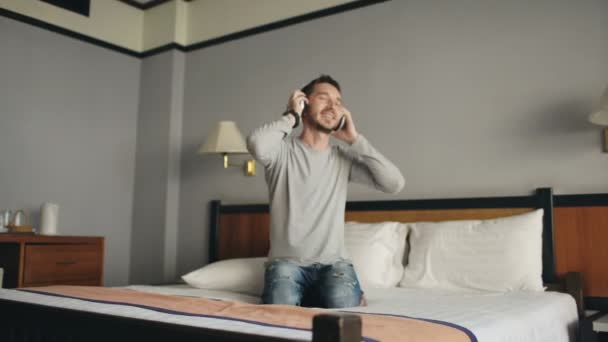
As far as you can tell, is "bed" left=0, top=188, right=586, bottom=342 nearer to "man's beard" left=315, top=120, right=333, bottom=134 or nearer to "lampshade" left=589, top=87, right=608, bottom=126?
"lampshade" left=589, top=87, right=608, bottom=126

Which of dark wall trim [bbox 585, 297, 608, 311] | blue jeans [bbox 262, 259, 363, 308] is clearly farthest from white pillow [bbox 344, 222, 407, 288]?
dark wall trim [bbox 585, 297, 608, 311]

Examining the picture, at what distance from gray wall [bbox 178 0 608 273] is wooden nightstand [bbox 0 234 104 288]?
94 cm

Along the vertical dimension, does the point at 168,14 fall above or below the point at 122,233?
above

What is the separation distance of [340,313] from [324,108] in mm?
1293

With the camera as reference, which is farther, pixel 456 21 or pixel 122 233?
pixel 122 233

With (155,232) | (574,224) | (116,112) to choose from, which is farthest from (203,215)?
(574,224)

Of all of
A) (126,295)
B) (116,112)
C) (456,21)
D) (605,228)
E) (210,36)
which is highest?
(210,36)

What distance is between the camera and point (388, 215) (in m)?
2.93

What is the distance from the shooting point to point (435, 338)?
1.21 m

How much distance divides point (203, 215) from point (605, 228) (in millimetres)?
2497

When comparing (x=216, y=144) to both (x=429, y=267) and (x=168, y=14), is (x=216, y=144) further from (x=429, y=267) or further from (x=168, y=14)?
(x=429, y=267)

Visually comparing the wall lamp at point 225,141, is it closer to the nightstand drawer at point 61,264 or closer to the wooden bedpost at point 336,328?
the nightstand drawer at point 61,264

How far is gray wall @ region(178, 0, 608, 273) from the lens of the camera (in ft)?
8.23

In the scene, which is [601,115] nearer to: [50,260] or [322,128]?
[322,128]
